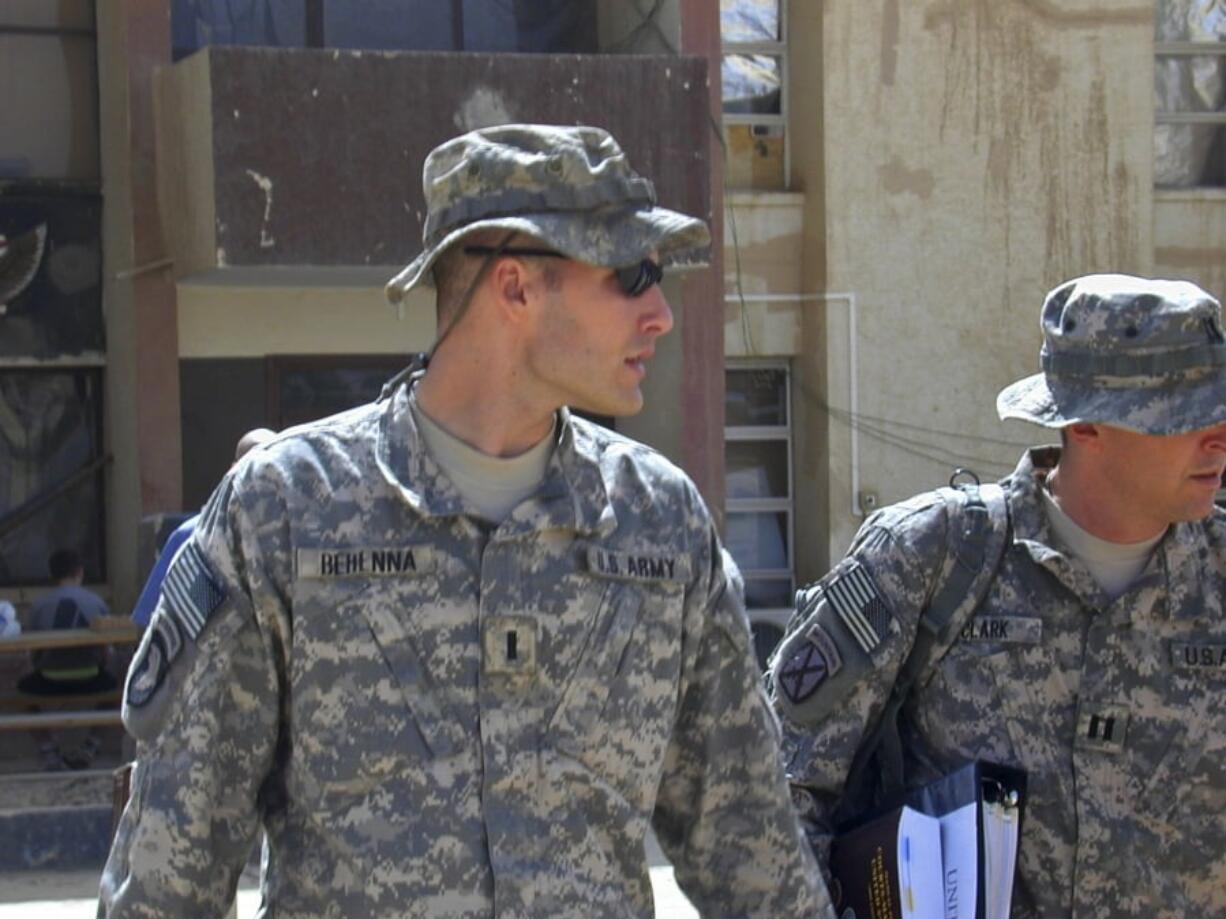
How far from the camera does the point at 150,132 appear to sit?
1272 centimetres

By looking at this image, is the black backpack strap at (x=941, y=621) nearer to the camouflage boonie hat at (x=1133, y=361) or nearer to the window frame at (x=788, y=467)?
the camouflage boonie hat at (x=1133, y=361)

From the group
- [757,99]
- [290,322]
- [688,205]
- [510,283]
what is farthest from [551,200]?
[757,99]

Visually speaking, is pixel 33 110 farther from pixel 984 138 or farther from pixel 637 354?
pixel 637 354

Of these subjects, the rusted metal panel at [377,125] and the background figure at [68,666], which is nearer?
the background figure at [68,666]

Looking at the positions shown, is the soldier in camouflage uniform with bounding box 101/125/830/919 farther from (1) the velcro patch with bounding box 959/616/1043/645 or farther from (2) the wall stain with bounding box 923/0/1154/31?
(2) the wall stain with bounding box 923/0/1154/31

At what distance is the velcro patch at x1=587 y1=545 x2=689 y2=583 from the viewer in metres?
2.92

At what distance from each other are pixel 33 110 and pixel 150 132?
1193 mm

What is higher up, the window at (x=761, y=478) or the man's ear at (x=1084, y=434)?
the man's ear at (x=1084, y=434)

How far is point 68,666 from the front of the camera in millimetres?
11727

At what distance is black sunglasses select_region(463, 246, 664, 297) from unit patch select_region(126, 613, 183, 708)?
0.62 metres

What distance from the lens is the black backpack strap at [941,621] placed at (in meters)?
3.59

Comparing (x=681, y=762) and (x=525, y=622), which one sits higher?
(x=525, y=622)

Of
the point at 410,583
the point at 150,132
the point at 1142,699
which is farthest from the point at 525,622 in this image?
the point at 150,132

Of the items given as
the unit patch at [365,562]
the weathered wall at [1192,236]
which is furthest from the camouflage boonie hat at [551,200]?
the weathered wall at [1192,236]
